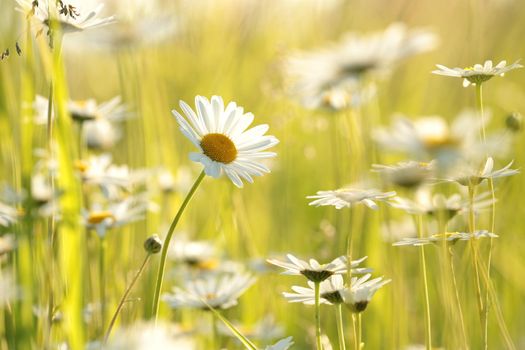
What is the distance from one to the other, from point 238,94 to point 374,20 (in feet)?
5.38

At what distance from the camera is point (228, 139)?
1.01m

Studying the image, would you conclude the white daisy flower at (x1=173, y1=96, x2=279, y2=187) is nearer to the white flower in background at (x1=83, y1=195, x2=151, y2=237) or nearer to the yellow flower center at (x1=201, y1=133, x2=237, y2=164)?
the yellow flower center at (x1=201, y1=133, x2=237, y2=164)

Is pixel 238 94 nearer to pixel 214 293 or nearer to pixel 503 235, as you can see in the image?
pixel 503 235

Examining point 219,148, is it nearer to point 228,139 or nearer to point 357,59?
point 228,139

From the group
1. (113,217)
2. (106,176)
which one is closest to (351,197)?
(113,217)

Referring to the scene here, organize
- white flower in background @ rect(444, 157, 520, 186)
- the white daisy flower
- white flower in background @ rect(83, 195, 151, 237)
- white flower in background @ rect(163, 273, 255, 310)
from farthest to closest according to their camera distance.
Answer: white flower in background @ rect(83, 195, 151, 237), white flower in background @ rect(163, 273, 255, 310), the white daisy flower, white flower in background @ rect(444, 157, 520, 186)

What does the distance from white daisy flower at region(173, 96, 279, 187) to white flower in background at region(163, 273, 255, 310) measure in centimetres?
23

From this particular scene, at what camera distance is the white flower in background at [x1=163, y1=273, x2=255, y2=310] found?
116 centimetres

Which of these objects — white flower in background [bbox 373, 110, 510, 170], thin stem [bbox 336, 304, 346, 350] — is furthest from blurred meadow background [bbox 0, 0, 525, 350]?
thin stem [bbox 336, 304, 346, 350]

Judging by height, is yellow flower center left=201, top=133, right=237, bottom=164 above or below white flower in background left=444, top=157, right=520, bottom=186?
above

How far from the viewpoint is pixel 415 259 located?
7.06ft

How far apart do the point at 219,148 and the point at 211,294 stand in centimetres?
35

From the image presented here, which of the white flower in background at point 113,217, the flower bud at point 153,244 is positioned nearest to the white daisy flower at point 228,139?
the flower bud at point 153,244

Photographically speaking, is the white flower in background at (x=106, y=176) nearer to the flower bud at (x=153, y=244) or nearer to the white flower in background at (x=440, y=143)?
the flower bud at (x=153, y=244)
